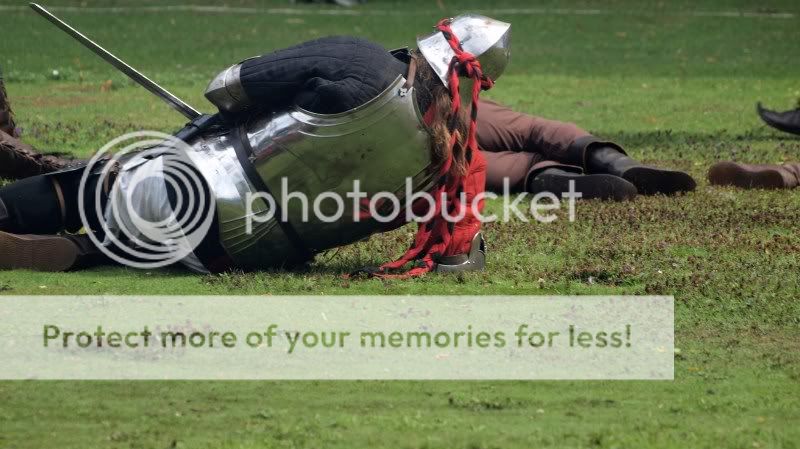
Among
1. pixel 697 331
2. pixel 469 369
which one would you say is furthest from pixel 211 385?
pixel 697 331

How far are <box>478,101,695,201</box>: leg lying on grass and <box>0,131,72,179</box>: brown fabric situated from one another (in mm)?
2547

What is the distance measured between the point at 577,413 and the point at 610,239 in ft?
8.23

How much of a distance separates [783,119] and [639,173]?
3.11m

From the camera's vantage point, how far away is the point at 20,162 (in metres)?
7.00

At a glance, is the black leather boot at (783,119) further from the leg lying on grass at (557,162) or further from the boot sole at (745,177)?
the leg lying on grass at (557,162)

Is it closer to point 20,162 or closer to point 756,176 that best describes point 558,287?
point 756,176

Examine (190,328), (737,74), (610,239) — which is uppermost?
(190,328)

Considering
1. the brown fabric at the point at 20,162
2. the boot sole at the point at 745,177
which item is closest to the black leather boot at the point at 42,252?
the brown fabric at the point at 20,162

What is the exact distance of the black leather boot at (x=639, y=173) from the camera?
7.59 metres

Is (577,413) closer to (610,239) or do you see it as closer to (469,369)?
(469,369)

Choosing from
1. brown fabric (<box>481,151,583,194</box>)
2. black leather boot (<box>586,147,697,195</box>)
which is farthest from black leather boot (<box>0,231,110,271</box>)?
black leather boot (<box>586,147,697,195</box>)

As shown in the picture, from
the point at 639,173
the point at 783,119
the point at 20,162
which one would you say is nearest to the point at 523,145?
the point at 639,173

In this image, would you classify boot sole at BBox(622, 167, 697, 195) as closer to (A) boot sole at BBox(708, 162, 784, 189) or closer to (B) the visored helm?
(A) boot sole at BBox(708, 162, 784, 189)

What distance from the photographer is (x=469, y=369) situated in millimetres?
4617
